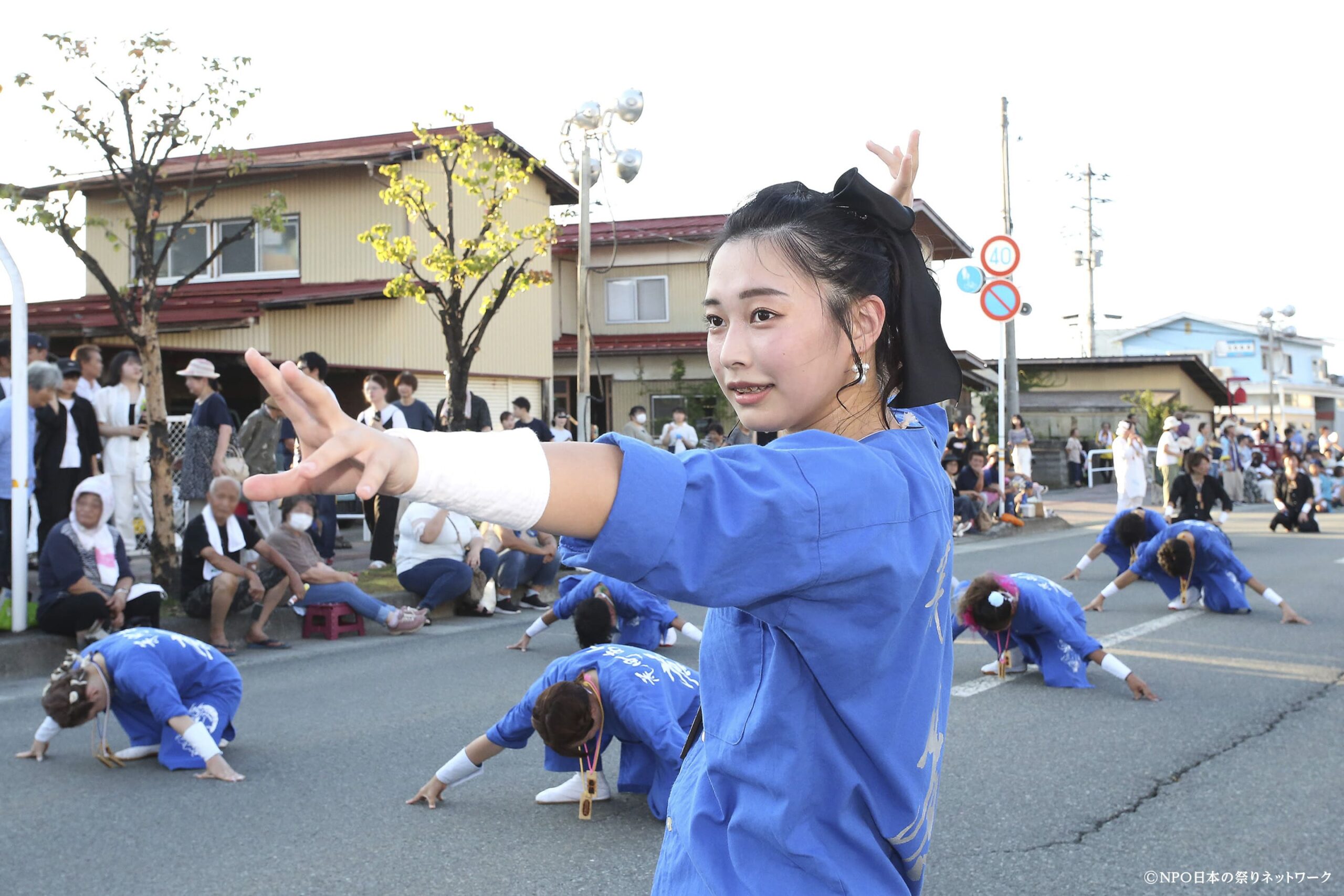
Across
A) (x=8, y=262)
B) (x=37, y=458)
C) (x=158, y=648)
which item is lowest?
(x=158, y=648)

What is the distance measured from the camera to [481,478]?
3.90 ft

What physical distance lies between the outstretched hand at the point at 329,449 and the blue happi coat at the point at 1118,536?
1056cm

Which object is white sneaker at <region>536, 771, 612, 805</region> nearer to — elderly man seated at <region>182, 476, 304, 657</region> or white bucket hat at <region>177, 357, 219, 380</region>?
elderly man seated at <region>182, 476, 304, 657</region>

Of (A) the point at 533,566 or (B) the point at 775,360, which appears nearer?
(B) the point at 775,360

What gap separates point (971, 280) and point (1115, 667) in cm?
1214

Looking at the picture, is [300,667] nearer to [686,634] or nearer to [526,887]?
[686,634]

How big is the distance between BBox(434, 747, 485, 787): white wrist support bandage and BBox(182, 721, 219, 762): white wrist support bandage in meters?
1.31

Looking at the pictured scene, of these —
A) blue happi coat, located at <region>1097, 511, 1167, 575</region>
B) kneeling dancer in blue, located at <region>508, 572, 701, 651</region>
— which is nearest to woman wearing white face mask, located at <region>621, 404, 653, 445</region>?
blue happi coat, located at <region>1097, 511, 1167, 575</region>

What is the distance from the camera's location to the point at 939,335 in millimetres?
1711

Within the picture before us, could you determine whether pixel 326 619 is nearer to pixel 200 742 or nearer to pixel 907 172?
pixel 200 742

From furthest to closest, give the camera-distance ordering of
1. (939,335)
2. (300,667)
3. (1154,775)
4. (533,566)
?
(533,566)
(300,667)
(1154,775)
(939,335)

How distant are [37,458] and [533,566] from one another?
450cm

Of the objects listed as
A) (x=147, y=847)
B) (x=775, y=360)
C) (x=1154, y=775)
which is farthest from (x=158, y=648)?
(x=775, y=360)

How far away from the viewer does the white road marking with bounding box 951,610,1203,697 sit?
7.46 metres
